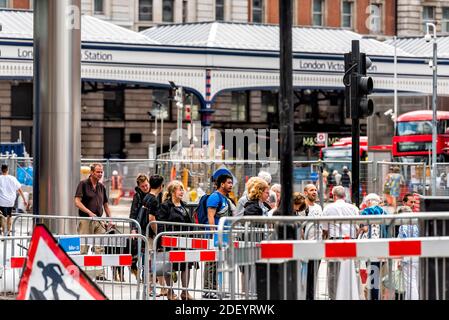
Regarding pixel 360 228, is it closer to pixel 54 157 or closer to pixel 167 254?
pixel 167 254

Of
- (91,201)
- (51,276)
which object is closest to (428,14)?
(91,201)

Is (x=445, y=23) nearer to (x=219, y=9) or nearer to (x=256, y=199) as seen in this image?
(x=219, y=9)

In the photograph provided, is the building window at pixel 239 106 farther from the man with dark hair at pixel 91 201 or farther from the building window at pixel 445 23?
the man with dark hair at pixel 91 201

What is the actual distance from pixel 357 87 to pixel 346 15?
63.4m

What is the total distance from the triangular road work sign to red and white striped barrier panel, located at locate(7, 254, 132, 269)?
4596mm

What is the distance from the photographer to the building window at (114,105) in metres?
73.1

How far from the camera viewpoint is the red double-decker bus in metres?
52.9

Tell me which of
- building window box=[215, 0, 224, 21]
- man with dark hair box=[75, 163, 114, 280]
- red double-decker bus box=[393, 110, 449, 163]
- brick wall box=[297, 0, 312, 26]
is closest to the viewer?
man with dark hair box=[75, 163, 114, 280]

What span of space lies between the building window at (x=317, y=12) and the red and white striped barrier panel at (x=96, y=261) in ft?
217

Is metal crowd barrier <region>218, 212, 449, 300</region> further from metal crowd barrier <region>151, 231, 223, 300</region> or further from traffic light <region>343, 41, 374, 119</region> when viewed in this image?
traffic light <region>343, 41, 374, 119</region>

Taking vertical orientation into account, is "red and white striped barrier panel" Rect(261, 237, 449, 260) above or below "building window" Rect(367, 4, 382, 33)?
below

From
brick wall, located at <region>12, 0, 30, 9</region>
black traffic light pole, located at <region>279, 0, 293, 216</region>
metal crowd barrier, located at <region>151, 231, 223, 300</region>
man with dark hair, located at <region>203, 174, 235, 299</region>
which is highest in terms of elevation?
brick wall, located at <region>12, 0, 30, 9</region>

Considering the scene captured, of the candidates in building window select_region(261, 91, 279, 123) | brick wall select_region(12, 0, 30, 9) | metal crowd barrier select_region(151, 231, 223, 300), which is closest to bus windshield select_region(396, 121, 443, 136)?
building window select_region(261, 91, 279, 123)

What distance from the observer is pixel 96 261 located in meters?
13.5
